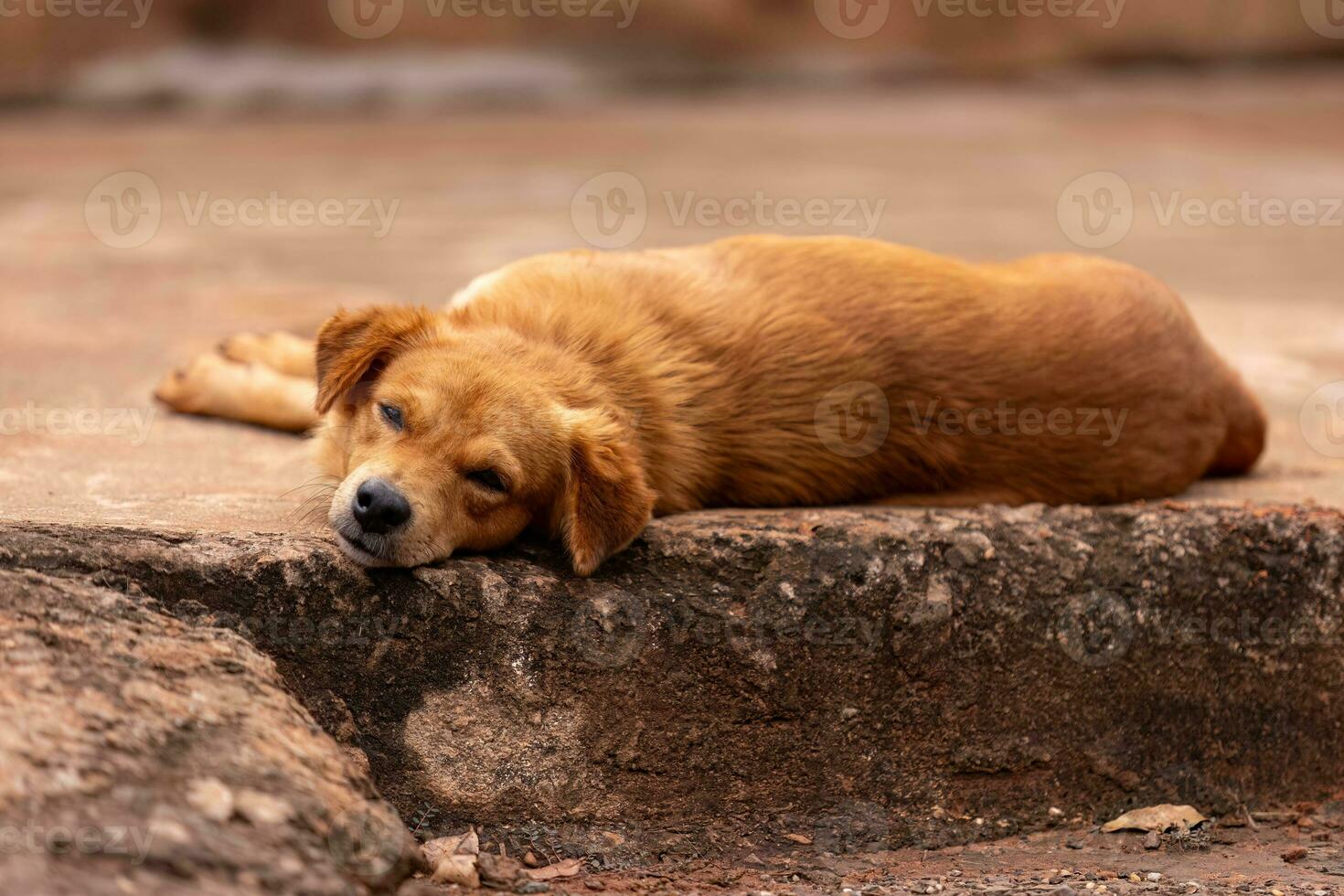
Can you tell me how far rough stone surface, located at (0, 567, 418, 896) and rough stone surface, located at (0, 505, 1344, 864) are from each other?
0.32 ft

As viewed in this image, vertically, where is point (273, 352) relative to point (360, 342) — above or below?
below

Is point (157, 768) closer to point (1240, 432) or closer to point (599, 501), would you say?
point (599, 501)

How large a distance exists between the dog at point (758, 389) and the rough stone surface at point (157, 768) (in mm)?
600

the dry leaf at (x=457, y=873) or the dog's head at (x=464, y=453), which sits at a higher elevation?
the dog's head at (x=464, y=453)

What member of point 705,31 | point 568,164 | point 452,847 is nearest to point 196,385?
point 452,847

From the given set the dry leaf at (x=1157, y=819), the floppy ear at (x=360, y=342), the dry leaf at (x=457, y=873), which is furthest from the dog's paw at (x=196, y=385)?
the dry leaf at (x=1157, y=819)

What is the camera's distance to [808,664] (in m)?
3.87

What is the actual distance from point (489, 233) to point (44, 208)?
9.12ft

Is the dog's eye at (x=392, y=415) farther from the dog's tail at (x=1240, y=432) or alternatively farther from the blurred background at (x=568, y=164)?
the dog's tail at (x=1240, y=432)

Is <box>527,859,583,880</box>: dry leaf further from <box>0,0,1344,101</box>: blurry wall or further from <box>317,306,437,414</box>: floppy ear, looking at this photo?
<box>0,0,1344,101</box>: blurry wall

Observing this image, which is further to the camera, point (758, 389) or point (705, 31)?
point (705, 31)

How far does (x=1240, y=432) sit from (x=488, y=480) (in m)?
2.74

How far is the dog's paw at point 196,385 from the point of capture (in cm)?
509

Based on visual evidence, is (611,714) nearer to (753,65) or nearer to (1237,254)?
(1237,254)
